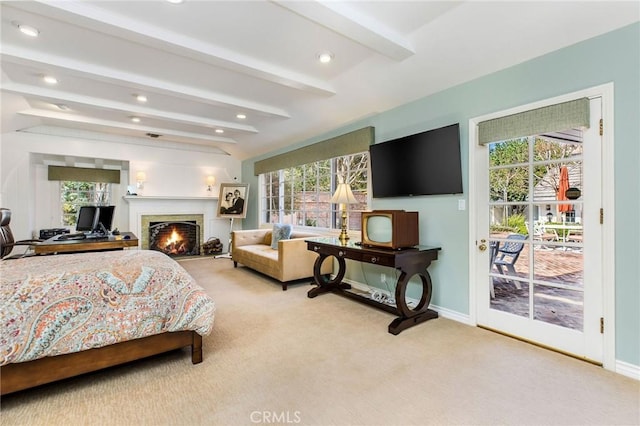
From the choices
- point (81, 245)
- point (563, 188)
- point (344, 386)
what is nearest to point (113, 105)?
point (81, 245)

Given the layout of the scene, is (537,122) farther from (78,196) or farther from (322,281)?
(78,196)

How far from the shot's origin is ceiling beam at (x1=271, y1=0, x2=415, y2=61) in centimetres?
201

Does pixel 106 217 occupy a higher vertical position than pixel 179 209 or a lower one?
→ lower

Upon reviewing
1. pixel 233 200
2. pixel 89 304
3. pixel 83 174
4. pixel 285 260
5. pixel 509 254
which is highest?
pixel 83 174

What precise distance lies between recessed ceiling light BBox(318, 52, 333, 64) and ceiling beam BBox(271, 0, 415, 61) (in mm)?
556

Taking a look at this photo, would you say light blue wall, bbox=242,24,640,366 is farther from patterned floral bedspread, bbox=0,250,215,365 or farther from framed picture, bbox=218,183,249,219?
framed picture, bbox=218,183,249,219

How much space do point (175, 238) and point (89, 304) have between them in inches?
207

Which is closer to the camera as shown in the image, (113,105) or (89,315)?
(89,315)

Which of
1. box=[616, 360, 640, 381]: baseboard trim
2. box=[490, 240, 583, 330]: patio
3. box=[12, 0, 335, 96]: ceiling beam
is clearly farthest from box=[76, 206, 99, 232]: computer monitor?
box=[616, 360, 640, 381]: baseboard trim

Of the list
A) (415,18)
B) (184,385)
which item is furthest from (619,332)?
(184,385)

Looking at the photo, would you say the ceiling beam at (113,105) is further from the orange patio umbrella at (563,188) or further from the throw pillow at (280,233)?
the orange patio umbrella at (563,188)

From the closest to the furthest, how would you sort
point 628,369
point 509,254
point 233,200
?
point 628,369
point 509,254
point 233,200

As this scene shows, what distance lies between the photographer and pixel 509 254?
8.68 feet

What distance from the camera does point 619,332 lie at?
6.61ft
